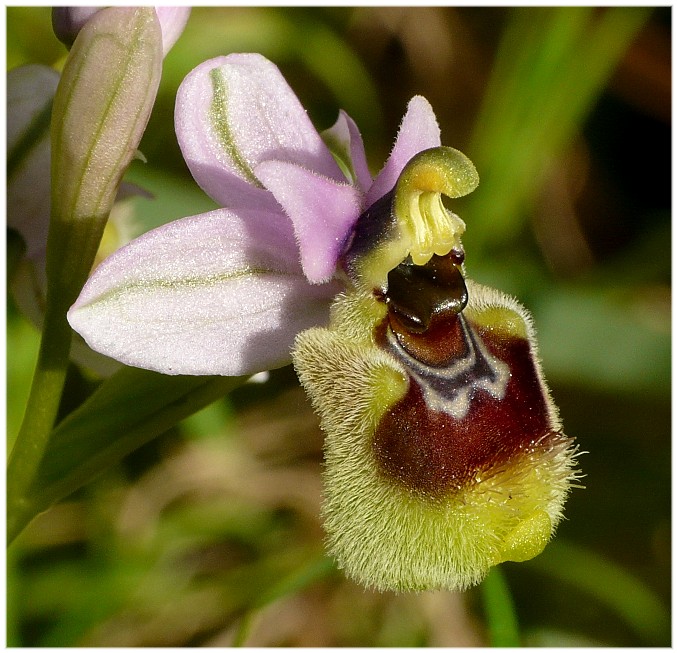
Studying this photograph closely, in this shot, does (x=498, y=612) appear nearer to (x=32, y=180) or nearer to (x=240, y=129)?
(x=240, y=129)

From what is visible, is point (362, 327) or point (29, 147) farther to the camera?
point (29, 147)

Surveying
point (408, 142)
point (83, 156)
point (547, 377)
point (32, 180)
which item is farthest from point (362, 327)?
point (547, 377)

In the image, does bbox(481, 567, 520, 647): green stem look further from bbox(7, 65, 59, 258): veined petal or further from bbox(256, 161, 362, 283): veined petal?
bbox(7, 65, 59, 258): veined petal

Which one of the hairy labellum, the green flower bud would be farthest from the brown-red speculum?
the green flower bud

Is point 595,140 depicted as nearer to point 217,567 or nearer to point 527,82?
point 527,82

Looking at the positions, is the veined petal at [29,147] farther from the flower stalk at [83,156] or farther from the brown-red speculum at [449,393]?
the brown-red speculum at [449,393]

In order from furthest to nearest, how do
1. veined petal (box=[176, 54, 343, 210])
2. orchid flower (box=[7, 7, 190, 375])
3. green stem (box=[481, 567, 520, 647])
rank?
green stem (box=[481, 567, 520, 647]) < orchid flower (box=[7, 7, 190, 375]) < veined petal (box=[176, 54, 343, 210])
